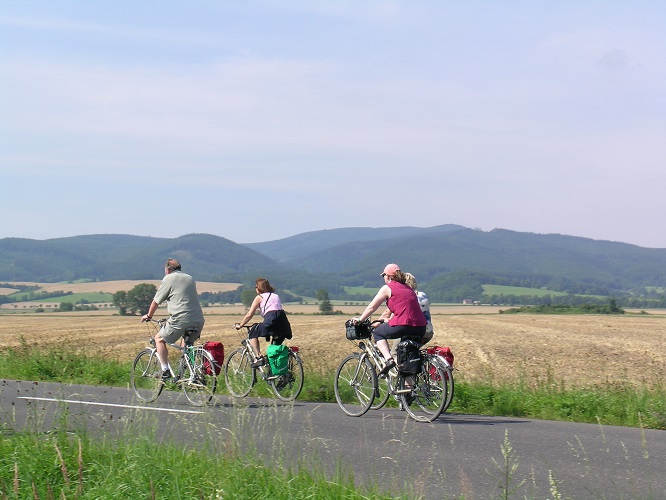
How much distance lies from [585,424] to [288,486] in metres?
6.33

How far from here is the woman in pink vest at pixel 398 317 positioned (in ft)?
37.7

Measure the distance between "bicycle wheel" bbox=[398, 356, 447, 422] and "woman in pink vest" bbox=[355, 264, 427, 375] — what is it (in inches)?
15.0

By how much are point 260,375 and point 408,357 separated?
3690mm

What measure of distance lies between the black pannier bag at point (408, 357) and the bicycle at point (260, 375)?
243 cm

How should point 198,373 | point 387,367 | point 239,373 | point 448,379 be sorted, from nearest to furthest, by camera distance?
point 448,379
point 387,367
point 198,373
point 239,373

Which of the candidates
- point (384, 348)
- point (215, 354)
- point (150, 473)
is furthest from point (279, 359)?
point (150, 473)

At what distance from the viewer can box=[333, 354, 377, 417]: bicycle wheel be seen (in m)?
12.0

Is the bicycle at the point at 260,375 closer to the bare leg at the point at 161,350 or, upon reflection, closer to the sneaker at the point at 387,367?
the bare leg at the point at 161,350

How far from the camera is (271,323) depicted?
46.4 feet

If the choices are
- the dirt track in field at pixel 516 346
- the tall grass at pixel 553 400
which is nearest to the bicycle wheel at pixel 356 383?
the tall grass at pixel 553 400

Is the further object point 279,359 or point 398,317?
point 279,359

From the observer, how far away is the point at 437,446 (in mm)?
9258

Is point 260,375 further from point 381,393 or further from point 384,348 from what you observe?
point 384,348

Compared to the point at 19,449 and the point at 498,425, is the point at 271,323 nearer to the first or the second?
the point at 498,425
